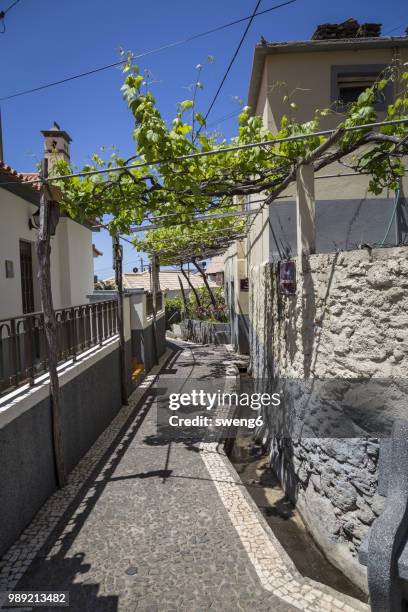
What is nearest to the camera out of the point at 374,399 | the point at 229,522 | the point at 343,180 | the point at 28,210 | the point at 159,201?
the point at 374,399

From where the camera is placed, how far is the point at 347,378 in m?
4.12

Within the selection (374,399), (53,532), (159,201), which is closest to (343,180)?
(159,201)

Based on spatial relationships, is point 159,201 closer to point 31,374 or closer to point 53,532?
point 31,374

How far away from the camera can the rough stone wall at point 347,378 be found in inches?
143

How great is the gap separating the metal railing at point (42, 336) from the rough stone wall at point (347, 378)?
3.31 metres

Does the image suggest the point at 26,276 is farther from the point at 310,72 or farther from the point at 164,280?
the point at 164,280

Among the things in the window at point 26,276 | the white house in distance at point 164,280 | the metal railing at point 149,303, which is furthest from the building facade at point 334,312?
the white house in distance at point 164,280

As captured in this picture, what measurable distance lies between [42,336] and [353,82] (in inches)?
297

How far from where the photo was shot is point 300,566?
167 inches

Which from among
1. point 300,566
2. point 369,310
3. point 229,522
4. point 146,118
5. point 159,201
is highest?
point 146,118

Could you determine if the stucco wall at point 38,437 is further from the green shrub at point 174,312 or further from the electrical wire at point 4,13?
the green shrub at point 174,312

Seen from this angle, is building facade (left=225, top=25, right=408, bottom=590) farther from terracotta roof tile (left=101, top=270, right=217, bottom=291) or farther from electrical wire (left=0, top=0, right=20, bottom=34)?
terracotta roof tile (left=101, top=270, right=217, bottom=291)

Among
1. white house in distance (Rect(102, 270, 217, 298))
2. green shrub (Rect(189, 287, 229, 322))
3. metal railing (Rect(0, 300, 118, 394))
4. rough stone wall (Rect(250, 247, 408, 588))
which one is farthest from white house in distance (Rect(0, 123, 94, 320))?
white house in distance (Rect(102, 270, 217, 298))

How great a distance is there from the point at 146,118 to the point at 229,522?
442 cm
